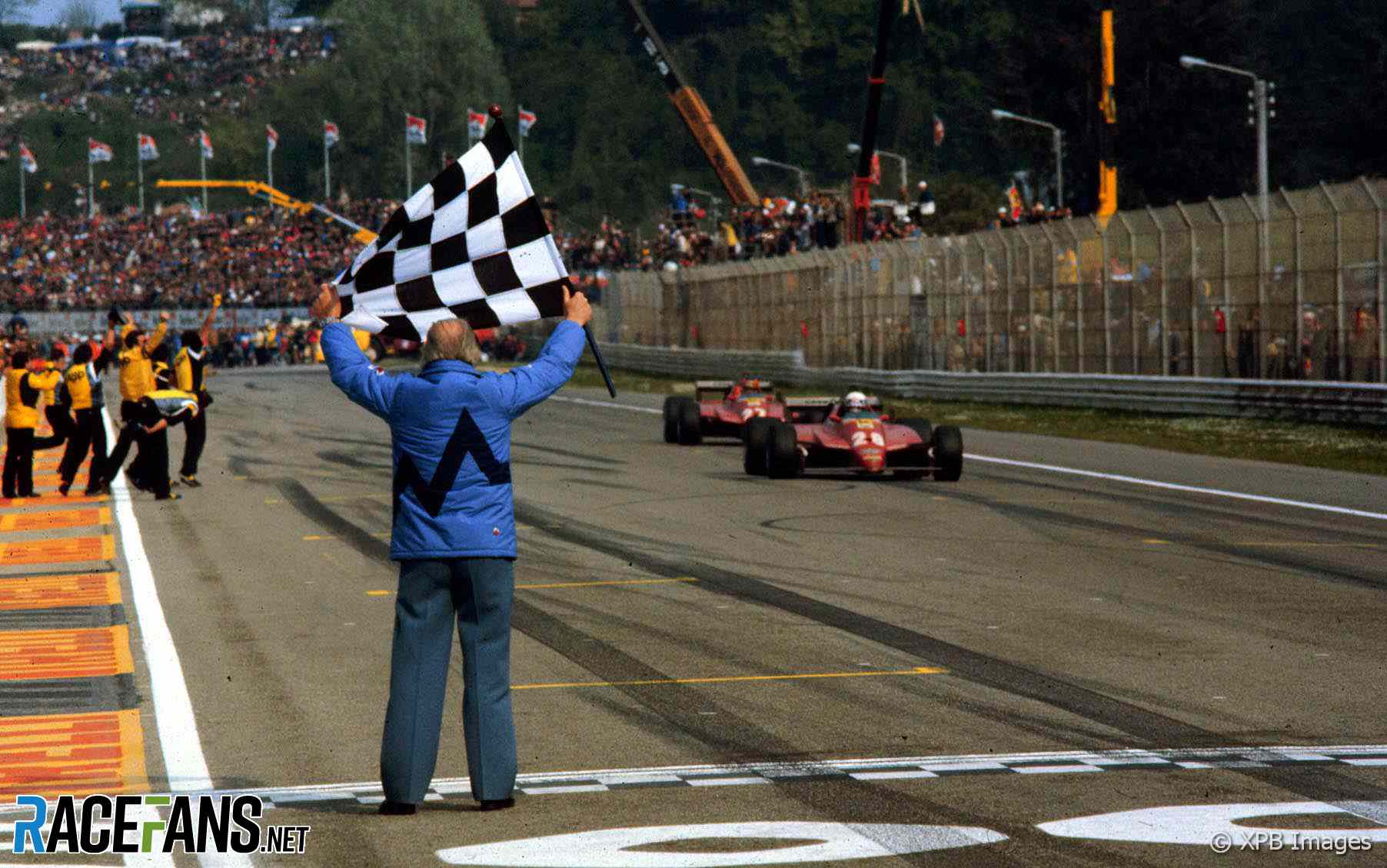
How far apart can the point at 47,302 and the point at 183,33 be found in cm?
10234

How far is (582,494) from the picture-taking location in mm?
18891

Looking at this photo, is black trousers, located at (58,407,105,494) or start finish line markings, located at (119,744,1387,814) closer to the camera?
start finish line markings, located at (119,744,1387,814)

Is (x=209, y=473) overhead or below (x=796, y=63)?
below

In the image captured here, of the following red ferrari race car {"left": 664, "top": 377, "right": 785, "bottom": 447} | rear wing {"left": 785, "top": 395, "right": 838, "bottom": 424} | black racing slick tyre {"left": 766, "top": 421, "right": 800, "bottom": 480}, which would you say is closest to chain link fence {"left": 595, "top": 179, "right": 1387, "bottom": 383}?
red ferrari race car {"left": 664, "top": 377, "right": 785, "bottom": 447}

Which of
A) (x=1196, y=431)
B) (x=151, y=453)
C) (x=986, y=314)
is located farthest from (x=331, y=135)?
(x=151, y=453)

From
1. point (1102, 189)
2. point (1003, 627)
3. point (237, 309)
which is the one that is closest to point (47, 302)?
point (237, 309)

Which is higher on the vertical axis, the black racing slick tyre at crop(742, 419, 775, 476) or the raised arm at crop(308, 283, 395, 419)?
the raised arm at crop(308, 283, 395, 419)

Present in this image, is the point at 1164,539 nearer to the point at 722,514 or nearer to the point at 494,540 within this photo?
the point at 722,514

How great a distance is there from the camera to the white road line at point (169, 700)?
6734mm

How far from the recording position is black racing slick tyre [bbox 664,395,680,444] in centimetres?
2558

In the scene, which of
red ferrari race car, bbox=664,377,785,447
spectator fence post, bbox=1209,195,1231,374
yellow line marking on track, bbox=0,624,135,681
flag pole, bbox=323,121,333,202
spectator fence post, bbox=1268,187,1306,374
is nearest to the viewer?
yellow line marking on track, bbox=0,624,135,681

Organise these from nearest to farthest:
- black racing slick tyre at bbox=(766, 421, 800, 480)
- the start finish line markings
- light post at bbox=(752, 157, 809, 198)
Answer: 1. the start finish line markings
2. black racing slick tyre at bbox=(766, 421, 800, 480)
3. light post at bbox=(752, 157, 809, 198)

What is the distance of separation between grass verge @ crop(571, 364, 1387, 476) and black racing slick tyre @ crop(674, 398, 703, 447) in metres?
5.19

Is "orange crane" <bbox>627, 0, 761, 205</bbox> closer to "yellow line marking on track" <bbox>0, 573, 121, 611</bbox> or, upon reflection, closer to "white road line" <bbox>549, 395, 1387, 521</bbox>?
"white road line" <bbox>549, 395, 1387, 521</bbox>
